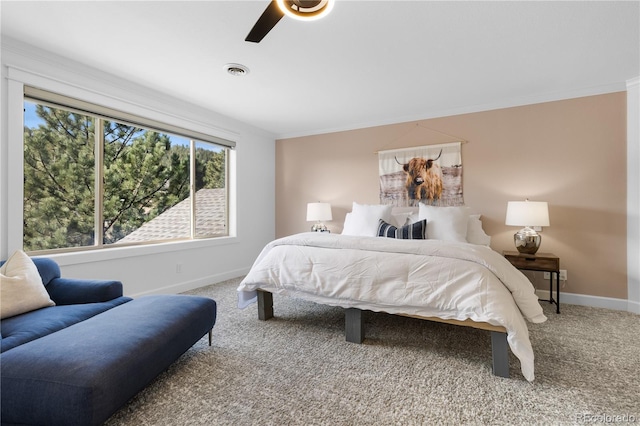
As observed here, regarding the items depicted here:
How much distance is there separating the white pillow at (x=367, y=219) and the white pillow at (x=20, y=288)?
9.67ft

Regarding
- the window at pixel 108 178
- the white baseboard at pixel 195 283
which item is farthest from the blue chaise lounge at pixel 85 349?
the white baseboard at pixel 195 283

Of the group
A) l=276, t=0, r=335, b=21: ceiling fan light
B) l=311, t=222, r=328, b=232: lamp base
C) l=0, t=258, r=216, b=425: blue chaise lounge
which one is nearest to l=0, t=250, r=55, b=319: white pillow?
l=0, t=258, r=216, b=425: blue chaise lounge

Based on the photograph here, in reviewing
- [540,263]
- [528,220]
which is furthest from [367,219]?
[540,263]

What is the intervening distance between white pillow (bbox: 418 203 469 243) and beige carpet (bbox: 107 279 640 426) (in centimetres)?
105

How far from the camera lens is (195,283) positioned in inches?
151

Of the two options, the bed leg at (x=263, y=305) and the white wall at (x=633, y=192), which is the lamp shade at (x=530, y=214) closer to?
the white wall at (x=633, y=192)

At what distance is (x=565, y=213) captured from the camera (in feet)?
10.9

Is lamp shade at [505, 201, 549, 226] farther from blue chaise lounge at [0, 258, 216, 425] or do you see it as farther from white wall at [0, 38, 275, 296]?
white wall at [0, 38, 275, 296]

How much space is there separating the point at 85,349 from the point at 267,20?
6.12ft

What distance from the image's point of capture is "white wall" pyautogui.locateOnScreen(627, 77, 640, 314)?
297 centimetres

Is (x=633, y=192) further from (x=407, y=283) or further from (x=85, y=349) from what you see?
(x=85, y=349)

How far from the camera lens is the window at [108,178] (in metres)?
2.61

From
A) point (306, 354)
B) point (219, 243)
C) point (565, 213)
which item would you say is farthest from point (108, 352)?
point (565, 213)

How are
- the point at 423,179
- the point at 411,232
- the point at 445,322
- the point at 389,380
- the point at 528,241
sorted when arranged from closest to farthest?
the point at 389,380
the point at 445,322
the point at 528,241
the point at 411,232
the point at 423,179
